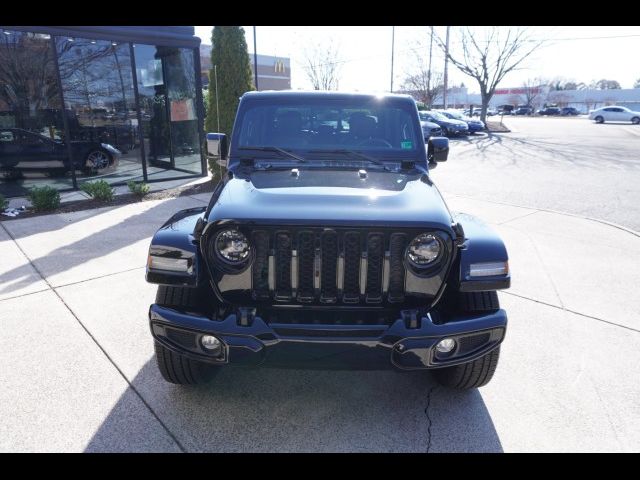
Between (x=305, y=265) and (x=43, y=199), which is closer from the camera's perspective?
(x=305, y=265)

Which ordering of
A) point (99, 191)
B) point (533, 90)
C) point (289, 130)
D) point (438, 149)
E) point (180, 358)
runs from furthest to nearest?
point (533, 90) → point (99, 191) → point (438, 149) → point (289, 130) → point (180, 358)

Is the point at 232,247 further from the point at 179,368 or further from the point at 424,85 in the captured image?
the point at 424,85

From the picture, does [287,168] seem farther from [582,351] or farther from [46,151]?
[46,151]

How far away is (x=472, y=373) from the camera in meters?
2.63

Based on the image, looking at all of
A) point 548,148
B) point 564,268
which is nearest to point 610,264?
point 564,268

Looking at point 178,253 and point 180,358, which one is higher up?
point 178,253

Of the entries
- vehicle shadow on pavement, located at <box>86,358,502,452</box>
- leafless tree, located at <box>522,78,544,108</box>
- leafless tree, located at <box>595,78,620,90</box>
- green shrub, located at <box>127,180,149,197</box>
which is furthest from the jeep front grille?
leafless tree, located at <box>595,78,620,90</box>

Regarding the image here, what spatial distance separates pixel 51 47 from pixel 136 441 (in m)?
8.62

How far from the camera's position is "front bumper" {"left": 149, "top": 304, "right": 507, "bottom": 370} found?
2168 millimetres

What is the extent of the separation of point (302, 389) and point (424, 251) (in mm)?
1238

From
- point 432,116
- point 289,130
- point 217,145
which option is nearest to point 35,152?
point 217,145

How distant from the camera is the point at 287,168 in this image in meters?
3.09

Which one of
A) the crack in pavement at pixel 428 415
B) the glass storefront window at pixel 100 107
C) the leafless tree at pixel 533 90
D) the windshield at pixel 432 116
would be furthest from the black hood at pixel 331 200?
the leafless tree at pixel 533 90

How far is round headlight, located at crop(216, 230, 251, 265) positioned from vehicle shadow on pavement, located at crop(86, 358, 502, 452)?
97 cm
